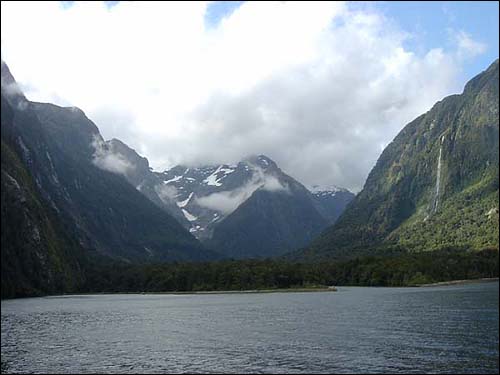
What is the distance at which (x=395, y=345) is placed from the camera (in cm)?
8606

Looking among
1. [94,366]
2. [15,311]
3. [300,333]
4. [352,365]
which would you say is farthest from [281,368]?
[15,311]

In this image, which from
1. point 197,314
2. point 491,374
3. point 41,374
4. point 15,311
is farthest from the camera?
point 15,311

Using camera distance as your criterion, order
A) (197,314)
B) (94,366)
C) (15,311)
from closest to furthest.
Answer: (94,366), (197,314), (15,311)

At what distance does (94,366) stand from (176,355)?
12660 mm

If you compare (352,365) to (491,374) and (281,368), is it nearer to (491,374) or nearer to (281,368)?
(281,368)

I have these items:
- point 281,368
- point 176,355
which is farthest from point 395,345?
point 176,355

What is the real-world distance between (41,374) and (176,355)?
2037cm

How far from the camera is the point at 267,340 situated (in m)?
96.6

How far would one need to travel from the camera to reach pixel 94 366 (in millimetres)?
76812

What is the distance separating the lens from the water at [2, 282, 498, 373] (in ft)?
243

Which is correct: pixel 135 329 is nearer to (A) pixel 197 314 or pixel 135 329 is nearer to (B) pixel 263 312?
(A) pixel 197 314

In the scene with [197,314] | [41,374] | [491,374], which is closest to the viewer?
[491,374]

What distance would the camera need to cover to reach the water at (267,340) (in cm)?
7419

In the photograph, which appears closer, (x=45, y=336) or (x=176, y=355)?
(x=176, y=355)
